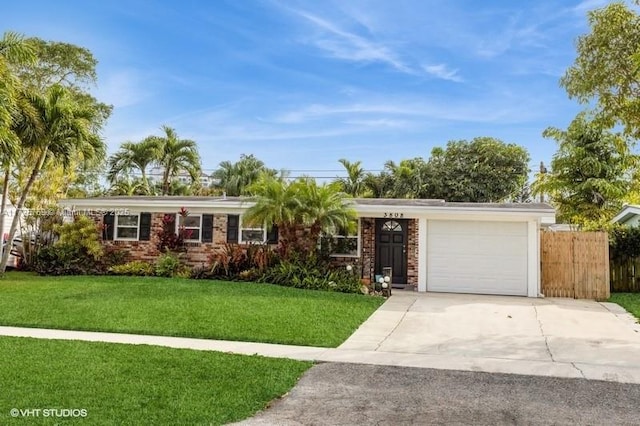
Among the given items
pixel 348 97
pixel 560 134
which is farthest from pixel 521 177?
pixel 348 97

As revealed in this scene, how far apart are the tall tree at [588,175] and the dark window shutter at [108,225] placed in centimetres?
1847

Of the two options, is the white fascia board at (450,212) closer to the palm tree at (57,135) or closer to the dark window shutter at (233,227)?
the dark window shutter at (233,227)

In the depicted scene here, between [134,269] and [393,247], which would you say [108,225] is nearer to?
[134,269]

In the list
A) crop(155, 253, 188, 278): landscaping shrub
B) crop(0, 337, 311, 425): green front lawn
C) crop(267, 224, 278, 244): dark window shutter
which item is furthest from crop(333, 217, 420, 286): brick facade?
crop(0, 337, 311, 425): green front lawn

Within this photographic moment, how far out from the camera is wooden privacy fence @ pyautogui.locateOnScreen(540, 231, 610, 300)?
47.4 feet

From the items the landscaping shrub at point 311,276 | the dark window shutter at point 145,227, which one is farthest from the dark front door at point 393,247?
the dark window shutter at point 145,227

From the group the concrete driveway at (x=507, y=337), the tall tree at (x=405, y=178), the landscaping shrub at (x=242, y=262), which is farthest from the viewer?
the tall tree at (x=405, y=178)

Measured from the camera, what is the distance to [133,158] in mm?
27938

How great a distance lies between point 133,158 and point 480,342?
928 inches

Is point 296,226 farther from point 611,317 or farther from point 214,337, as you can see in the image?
point 611,317

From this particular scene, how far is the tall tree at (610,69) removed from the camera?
11.5m

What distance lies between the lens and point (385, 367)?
6.84 meters

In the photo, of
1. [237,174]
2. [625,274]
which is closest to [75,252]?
[625,274]

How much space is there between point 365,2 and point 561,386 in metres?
10.3
